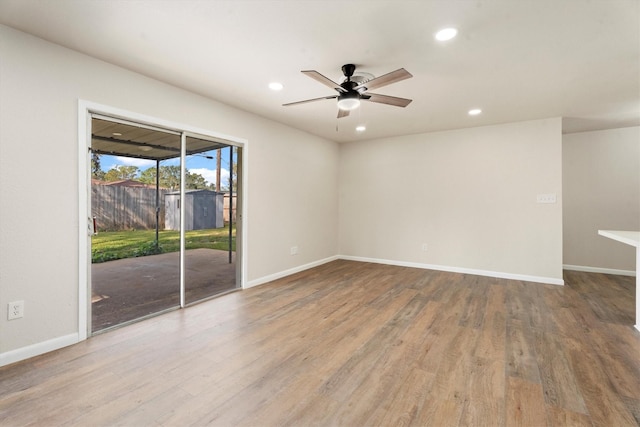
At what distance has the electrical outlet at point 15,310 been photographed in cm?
221

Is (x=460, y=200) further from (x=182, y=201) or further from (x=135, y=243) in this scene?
(x=135, y=243)

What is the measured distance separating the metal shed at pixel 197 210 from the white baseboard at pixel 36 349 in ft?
4.40

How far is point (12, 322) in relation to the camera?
2.21 meters

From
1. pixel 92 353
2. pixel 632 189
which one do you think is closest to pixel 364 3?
pixel 92 353

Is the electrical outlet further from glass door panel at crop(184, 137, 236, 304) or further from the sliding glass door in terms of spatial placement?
glass door panel at crop(184, 137, 236, 304)

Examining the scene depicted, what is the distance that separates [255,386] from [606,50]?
3847 mm

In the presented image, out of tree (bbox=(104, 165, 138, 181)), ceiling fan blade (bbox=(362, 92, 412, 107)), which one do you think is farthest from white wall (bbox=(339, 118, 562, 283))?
tree (bbox=(104, 165, 138, 181))

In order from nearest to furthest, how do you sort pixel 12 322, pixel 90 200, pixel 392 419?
pixel 392 419, pixel 12 322, pixel 90 200

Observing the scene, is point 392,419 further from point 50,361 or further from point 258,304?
point 50,361

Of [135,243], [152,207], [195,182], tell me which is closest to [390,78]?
[195,182]

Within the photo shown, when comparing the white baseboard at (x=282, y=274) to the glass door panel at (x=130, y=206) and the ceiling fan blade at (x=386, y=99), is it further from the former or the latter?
the ceiling fan blade at (x=386, y=99)

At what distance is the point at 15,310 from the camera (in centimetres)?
223

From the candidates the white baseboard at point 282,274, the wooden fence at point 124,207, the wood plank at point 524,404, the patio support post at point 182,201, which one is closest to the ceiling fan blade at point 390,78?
the patio support post at point 182,201

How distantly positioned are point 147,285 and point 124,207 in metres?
1.55
